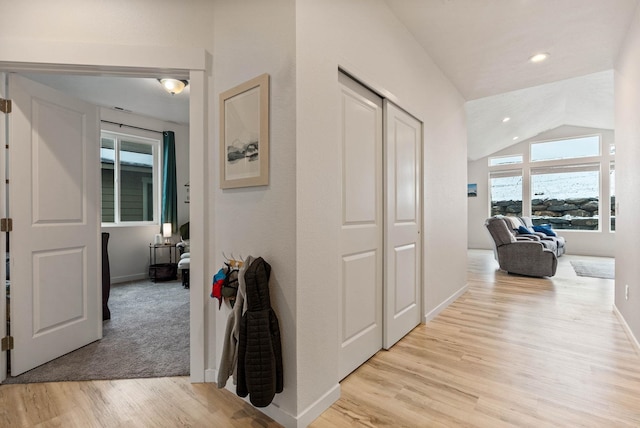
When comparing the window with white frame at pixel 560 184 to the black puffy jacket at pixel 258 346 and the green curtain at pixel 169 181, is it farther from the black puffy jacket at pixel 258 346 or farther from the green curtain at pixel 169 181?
the black puffy jacket at pixel 258 346

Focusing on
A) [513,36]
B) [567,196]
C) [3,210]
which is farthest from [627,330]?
[567,196]

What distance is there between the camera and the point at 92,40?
1.88 m

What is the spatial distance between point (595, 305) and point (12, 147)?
18.9ft

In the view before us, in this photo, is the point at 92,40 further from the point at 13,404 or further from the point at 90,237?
the point at 13,404

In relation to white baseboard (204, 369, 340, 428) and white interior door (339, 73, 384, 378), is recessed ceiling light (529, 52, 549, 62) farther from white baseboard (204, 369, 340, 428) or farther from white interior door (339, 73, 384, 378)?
white baseboard (204, 369, 340, 428)

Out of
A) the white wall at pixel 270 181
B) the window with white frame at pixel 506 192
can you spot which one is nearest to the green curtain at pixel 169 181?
the white wall at pixel 270 181

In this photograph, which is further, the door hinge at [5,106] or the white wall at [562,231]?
the white wall at [562,231]

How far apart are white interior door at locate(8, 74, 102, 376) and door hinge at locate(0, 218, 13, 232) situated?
2 centimetres

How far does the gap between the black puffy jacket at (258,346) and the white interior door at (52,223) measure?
1778 mm

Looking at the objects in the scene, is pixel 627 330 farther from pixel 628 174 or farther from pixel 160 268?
pixel 160 268

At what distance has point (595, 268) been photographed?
5.72 m

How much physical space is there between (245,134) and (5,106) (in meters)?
1.72

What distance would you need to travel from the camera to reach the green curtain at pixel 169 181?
5266mm

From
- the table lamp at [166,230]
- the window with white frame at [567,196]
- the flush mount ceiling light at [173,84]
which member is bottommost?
the table lamp at [166,230]
